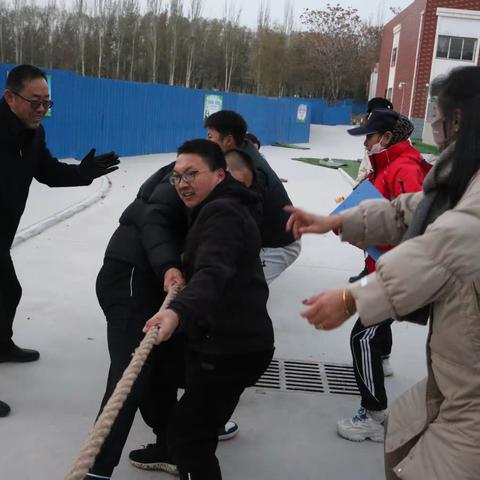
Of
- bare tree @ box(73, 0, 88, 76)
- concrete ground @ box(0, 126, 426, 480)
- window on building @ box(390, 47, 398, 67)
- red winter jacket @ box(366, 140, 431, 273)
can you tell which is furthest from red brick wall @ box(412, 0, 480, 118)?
red winter jacket @ box(366, 140, 431, 273)

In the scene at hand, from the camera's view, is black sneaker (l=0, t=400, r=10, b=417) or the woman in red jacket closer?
the woman in red jacket

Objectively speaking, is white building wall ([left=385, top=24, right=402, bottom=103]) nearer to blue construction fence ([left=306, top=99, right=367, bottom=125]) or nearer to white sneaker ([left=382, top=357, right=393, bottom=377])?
blue construction fence ([left=306, top=99, right=367, bottom=125])

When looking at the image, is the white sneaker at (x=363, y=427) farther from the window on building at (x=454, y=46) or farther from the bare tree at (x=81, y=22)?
the bare tree at (x=81, y=22)

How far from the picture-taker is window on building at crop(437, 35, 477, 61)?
115 feet

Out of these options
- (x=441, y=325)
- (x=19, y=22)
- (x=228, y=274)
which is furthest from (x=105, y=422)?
(x=19, y=22)

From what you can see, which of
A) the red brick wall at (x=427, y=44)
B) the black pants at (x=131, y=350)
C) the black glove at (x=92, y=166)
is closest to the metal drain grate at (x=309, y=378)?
the black pants at (x=131, y=350)

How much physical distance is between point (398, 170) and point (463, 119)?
1744 millimetres

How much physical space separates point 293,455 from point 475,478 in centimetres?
180

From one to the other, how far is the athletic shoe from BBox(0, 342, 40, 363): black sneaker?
5.26 feet

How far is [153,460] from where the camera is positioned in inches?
122

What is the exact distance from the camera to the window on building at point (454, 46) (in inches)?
1379

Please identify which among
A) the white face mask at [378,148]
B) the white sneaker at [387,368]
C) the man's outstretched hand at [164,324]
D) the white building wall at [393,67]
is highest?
the white building wall at [393,67]

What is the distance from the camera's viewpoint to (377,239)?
7.20 ft

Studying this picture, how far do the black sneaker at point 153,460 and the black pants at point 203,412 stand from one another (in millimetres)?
649
